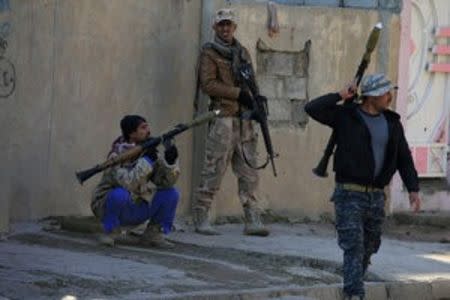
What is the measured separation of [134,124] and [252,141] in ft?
6.21

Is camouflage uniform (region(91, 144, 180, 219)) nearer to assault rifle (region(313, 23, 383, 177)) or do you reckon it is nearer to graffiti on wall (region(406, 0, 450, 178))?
assault rifle (region(313, 23, 383, 177))

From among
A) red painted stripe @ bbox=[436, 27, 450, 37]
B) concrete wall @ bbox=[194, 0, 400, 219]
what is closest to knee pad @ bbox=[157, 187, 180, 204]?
concrete wall @ bbox=[194, 0, 400, 219]

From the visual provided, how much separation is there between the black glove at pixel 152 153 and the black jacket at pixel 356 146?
169 cm

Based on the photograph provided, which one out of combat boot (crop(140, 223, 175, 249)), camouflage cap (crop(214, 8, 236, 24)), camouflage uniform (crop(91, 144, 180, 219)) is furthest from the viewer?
camouflage cap (crop(214, 8, 236, 24))

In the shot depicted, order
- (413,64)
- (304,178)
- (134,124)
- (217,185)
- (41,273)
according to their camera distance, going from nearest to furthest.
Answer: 1. (41,273)
2. (134,124)
3. (217,185)
4. (304,178)
5. (413,64)

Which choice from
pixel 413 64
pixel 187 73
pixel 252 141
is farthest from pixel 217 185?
Result: pixel 413 64

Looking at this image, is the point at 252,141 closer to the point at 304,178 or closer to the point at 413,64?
the point at 304,178

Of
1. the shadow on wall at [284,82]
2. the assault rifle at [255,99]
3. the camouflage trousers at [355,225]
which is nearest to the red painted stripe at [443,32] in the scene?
the shadow on wall at [284,82]

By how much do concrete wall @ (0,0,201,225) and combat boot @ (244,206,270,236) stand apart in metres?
0.84

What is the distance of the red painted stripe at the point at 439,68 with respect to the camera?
1359 centimetres

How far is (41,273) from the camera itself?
8.23 metres

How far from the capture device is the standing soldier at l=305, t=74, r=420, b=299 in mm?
8109

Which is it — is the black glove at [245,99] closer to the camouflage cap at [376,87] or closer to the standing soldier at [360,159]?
the standing soldier at [360,159]

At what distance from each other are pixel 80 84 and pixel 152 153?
1687mm
